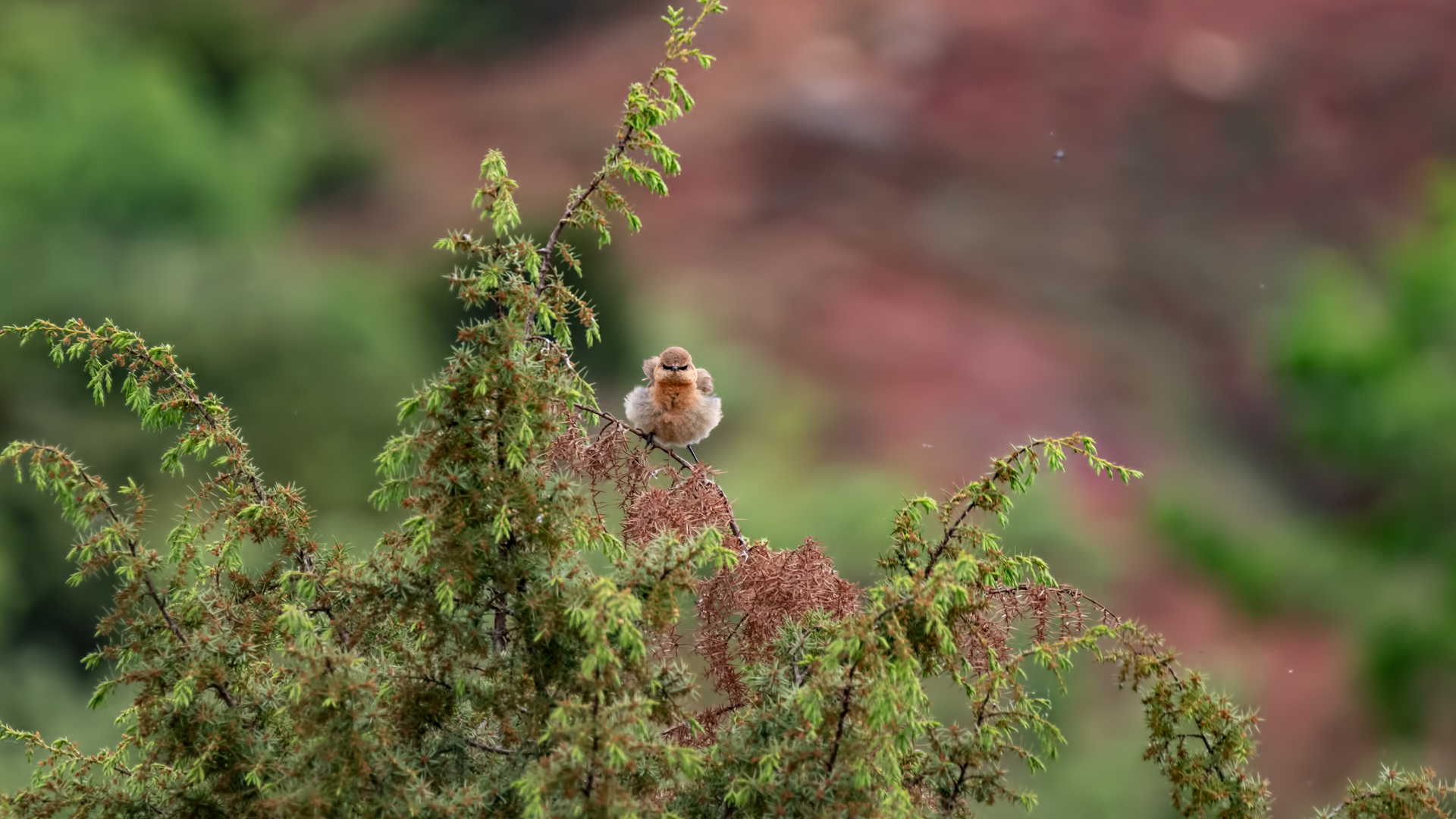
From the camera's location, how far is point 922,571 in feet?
9.77

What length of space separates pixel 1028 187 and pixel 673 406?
23.6 metres

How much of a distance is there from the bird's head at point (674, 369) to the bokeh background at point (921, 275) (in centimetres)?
875

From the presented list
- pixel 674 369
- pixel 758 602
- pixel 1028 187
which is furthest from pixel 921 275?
pixel 758 602

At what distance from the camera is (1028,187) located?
2803cm

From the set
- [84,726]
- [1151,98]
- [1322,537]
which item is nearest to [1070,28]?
[1151,98]

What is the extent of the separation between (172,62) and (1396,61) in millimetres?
26187

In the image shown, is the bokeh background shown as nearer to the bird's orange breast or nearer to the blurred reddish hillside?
the blurred reddish hillside

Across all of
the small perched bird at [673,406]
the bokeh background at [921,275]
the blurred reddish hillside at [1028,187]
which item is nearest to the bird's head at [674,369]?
the small perched bird at [673,406]

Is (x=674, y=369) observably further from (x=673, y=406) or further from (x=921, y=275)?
(x=921, y=275)

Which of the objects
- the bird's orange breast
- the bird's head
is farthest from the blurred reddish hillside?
the bird's orange breast

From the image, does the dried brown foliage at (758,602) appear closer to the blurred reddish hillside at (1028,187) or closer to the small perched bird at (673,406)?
the small perched bird at (673,406)

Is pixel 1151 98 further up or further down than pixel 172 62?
further up

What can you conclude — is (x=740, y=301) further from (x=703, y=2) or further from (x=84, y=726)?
(x=703, y=2)

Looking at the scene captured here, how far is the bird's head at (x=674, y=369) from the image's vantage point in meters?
5.69
